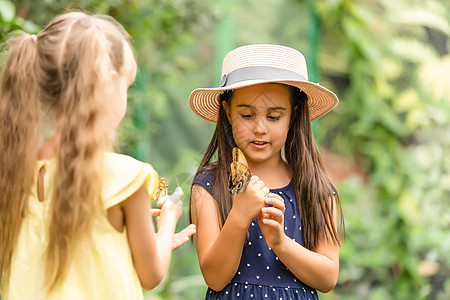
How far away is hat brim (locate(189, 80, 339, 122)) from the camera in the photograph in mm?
2275


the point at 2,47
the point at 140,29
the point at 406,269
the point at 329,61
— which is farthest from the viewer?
the point at 329,61

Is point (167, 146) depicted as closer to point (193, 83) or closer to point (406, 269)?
point (193, 83)

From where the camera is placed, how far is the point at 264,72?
7.36ft

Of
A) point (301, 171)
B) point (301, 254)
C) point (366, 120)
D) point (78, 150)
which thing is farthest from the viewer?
point (366, 120)

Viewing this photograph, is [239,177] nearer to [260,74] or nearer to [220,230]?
[220,230]

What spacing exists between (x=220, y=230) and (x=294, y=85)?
59 centimetres

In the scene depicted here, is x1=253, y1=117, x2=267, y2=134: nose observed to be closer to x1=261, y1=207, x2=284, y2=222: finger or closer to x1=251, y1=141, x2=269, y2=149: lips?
x1=251, y1=141, x2=269, y2=149: lips

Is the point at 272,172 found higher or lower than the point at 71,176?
lower

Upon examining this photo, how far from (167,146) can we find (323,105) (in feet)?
8.94

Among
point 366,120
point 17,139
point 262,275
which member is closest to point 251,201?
point 262,275

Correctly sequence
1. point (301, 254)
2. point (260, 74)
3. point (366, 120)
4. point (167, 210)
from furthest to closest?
point (366, 120)
point (260, 74)
point (301, 254)
point (167, 210)

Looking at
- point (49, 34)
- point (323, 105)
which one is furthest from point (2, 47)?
point (323, 105)

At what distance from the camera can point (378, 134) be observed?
4.96 meters

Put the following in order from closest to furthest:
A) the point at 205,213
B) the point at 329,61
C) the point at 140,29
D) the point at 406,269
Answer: the point at 205,213 → the point at 140,29 → the point at 406,269 → the point at 329,61
